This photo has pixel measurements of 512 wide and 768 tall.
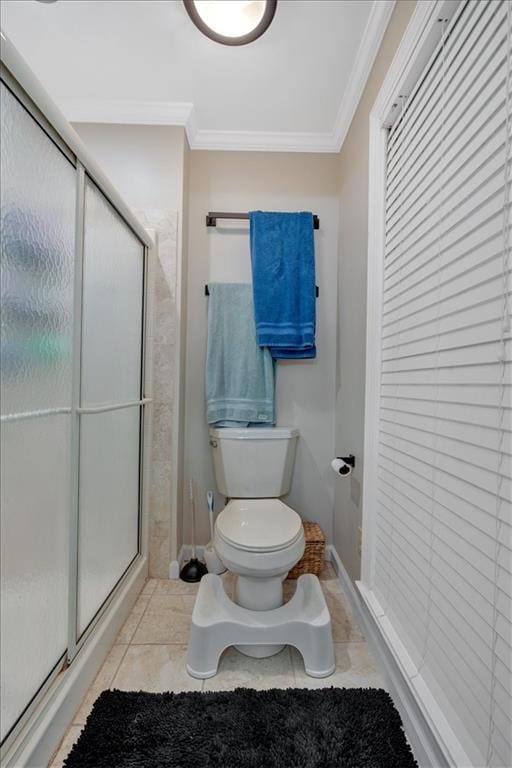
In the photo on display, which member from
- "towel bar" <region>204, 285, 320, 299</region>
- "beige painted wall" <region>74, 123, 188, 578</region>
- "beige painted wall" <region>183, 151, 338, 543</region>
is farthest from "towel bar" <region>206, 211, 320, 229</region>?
"towel bar" <region>204, 285, 320, 299</region>

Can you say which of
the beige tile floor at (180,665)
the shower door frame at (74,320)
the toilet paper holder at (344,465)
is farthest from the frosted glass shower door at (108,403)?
Result: the toilet paper holder at (344,465)

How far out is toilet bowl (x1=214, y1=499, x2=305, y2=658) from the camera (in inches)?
51.8

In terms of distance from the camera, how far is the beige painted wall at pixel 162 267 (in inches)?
73.8

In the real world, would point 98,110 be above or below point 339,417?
above

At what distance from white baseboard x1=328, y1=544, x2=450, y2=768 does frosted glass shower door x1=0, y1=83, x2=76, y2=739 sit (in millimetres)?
953

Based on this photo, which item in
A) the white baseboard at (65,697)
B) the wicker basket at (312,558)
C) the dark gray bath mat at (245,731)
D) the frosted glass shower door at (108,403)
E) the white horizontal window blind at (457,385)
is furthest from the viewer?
the wicker basket at (312,558)

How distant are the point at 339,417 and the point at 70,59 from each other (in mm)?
1981

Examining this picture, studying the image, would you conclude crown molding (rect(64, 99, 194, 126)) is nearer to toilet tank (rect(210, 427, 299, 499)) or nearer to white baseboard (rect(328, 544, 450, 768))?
toilet tank (rect(210, 427, 299, 499))

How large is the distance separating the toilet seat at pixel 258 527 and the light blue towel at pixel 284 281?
0.78 m

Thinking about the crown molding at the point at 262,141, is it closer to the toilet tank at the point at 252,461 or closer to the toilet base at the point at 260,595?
the toilet tank at the point at 252,461

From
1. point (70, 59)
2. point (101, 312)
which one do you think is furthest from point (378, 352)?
point (70, 59)

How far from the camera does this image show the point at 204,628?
1.28 meters

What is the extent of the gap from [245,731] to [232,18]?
2.27 metres

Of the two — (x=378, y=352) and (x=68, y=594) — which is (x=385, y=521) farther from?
(x=68, y=594)
